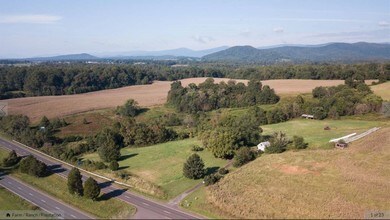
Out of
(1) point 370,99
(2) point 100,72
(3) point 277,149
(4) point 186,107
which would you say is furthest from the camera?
(2) point 100,72

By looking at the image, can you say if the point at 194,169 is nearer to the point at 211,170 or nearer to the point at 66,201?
the point at 211,170

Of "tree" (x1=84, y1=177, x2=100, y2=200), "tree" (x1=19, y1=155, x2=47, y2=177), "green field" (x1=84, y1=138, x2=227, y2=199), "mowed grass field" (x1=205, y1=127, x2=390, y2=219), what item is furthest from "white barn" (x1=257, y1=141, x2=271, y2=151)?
"tree" (x1=19, y1=155, x2=47, y2=177)

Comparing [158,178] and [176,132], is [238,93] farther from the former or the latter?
[158,178]

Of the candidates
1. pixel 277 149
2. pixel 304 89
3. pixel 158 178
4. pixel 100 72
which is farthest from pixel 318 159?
pixel 100 72

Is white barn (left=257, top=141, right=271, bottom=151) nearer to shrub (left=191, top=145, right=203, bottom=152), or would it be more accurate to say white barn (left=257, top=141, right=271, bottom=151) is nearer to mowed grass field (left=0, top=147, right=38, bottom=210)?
shrub (left=191, top=145, right=203, bottom=152)

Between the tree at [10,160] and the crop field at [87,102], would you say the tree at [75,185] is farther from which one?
the crop field at [87,102]

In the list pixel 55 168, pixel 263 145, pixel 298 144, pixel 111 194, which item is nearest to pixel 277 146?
pixel 263 145

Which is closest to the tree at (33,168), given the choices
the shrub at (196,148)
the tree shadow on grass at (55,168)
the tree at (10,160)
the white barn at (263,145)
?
the tree shadow on grass at (55,168)
